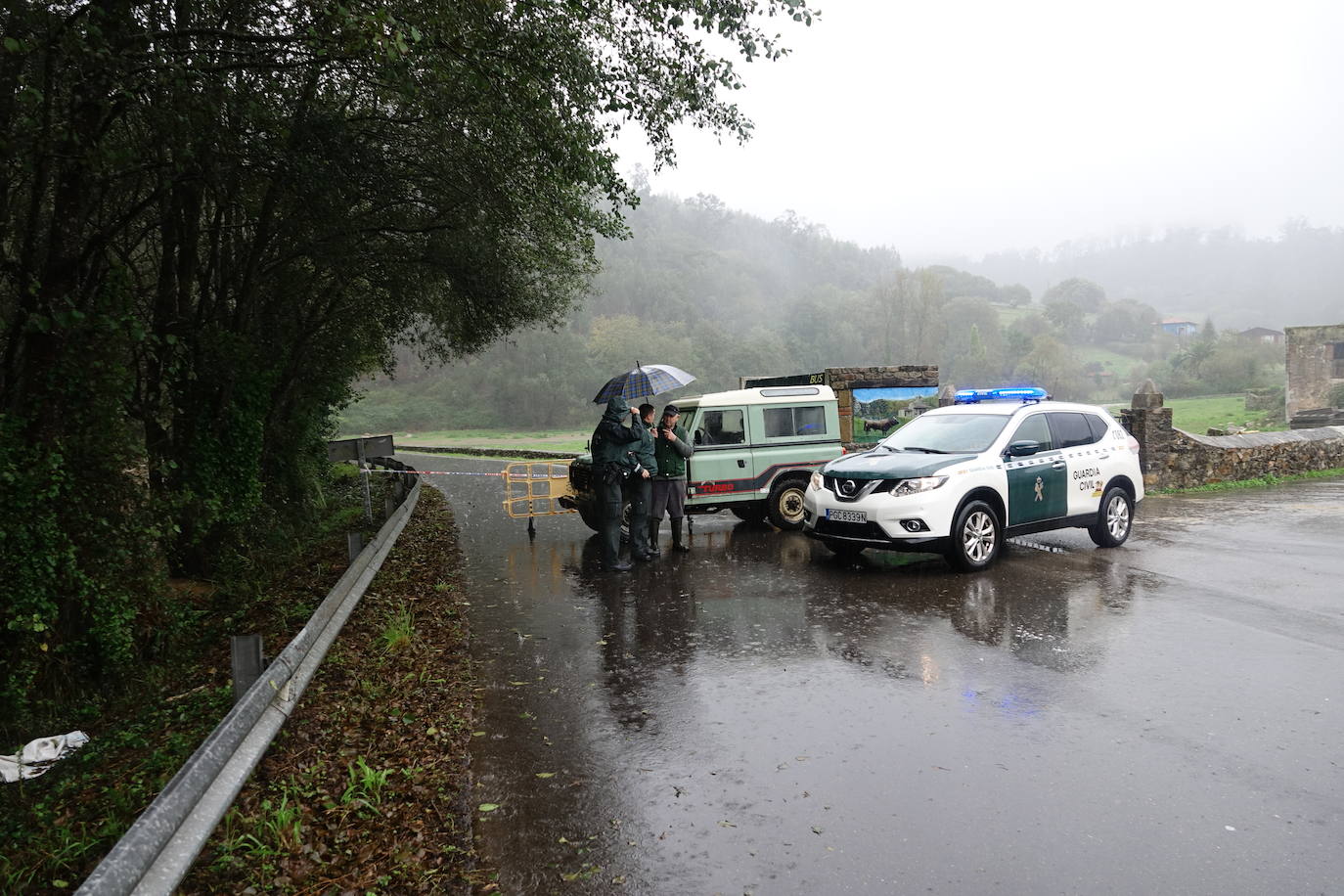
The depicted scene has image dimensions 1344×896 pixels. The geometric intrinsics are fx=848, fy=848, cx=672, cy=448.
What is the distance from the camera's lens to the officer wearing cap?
10.6 metres

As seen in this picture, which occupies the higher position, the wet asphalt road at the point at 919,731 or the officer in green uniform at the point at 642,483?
the officer in green uniform at the point at 642,483

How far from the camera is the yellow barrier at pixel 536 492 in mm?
13484

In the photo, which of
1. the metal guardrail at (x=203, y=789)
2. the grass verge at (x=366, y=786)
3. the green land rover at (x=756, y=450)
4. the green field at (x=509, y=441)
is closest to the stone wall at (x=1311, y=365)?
the green field at (x=509, y=441)

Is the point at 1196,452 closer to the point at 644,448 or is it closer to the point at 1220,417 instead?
the point at 644,448

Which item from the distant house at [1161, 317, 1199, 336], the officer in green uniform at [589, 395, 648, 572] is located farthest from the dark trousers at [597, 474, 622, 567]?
the distant house at [1161, 317, 1199, 336]

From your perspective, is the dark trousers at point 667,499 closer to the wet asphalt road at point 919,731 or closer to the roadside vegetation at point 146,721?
the wet asphalt road at point 919,731

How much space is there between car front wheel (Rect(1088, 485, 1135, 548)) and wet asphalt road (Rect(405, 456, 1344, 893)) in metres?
1.15

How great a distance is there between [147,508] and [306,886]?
4.55 m

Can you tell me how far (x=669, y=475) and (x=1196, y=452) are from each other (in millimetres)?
11945

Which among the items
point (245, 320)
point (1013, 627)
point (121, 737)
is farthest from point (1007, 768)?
point (245, 320)

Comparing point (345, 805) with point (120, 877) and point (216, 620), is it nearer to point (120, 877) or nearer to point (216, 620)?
point (120, 877)

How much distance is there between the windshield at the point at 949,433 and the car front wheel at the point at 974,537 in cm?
73

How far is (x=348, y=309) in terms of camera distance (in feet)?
48.7

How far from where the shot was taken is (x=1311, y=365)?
44281mm
